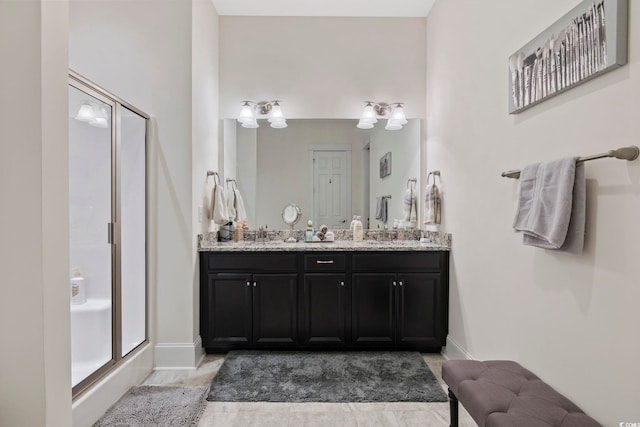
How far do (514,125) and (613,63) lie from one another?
0.69m

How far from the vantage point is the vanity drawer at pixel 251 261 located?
9.34 feet

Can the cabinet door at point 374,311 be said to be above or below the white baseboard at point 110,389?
above

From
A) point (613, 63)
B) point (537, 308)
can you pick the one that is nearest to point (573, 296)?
point (537, 308)

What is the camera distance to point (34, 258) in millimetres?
1119

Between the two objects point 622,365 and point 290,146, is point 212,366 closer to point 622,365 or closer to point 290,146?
point 290,146

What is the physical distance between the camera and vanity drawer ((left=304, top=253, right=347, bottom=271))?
2.89 m

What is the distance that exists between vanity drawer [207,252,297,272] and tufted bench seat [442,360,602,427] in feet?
4.90

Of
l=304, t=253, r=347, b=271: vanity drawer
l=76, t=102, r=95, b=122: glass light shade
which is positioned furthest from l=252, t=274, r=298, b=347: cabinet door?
l=76, t=102, r=95, b=122: glass light shade

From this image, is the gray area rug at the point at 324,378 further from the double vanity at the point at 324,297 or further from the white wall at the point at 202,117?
the white wall at the point at 202,117

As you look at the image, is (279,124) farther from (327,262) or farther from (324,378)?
(324,378)

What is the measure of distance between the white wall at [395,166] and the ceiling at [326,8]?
3.37 feet

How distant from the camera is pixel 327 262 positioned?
2.89 meters

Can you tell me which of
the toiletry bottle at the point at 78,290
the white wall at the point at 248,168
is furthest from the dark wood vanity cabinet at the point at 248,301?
the toiletry bottle at the point at 78,290

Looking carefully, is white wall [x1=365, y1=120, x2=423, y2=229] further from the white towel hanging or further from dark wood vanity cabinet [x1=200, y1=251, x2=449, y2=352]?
the white towel hanging
